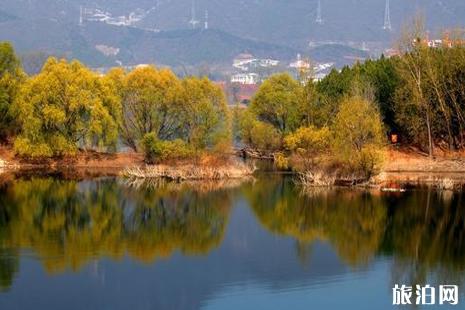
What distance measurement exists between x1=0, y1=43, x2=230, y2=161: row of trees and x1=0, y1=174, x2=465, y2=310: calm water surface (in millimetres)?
7696

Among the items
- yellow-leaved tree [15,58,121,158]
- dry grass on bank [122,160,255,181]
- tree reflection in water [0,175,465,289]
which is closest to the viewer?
tree reflection in water [0,175,465,289]

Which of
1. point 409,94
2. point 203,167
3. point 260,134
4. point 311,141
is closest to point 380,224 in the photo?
point 311,141

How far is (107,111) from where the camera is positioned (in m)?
49.3

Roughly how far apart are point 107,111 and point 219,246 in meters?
23.1

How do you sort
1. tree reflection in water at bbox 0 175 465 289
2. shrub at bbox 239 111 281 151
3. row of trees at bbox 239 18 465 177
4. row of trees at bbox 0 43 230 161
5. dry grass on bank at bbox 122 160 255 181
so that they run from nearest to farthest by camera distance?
tree reflection in water at bbox 0 175 465 289 < dry grass on bank at bbox 122 160 255 181 < row of trees at bbox 0 43 230 161 < row of trees at bbox 239 18 465 177 < shrub at bbox 239 111 281 151

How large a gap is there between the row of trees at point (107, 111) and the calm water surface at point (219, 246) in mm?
7696

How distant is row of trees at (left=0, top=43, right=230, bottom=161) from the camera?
47531 millimetres

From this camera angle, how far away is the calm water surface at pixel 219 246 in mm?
21766

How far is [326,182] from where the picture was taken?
1566 inches

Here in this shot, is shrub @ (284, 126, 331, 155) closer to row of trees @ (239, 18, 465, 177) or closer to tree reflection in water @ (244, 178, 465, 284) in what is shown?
row of trees @ (239, 18, 465, 177)

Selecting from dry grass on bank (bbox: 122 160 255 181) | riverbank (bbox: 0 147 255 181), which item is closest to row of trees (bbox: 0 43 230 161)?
riverbank (bbox: 0 147 255 181)

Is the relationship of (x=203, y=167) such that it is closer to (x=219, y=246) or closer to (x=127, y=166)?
(x=127, y=166)

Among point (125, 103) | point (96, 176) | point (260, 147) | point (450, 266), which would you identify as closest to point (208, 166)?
point (96, 176)

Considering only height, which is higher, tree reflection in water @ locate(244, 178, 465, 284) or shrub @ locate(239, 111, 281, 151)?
shrub @ locate(239, 111, 281, 151)
